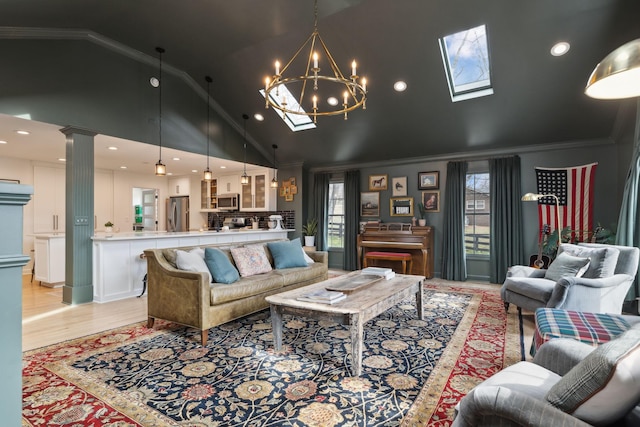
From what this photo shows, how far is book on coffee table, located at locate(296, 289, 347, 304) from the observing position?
2691mm

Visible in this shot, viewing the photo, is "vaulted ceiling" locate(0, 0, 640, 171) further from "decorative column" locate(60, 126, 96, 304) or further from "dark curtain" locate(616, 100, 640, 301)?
"decorative column" locate(60, 126, 96, 304)

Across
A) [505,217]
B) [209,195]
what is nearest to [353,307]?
[505,217]

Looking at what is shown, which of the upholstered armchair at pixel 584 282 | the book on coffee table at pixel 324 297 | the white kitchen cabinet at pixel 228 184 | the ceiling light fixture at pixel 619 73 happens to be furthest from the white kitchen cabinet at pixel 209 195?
the ceiling light fixture at pixel 619 73

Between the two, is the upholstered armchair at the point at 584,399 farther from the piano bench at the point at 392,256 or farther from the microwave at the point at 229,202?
the microwave at the point at 229,202

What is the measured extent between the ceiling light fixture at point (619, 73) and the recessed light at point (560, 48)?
9.15 ft

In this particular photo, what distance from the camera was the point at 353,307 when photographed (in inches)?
101

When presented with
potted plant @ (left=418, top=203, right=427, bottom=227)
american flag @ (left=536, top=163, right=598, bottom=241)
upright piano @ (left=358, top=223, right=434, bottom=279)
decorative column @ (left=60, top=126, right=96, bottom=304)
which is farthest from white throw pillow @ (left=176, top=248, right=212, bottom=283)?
american flag @ (left=536, top=163, right=598, bottom=241)

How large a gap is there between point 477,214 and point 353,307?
14.6 ft

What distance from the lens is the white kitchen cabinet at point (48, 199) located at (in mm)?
6713

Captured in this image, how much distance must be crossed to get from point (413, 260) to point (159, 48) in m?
5.53

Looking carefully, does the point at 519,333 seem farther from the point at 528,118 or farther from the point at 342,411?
the point at 528,118

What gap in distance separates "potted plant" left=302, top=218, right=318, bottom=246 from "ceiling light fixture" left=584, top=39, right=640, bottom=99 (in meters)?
6.10

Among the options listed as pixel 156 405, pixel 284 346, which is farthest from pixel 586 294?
pixel 156 405

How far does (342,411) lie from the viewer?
195cm
